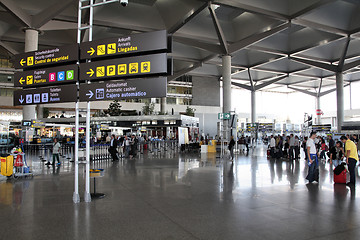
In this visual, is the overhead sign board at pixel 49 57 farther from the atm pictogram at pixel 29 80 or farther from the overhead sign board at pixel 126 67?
the overhead sign board at pixel 126 67

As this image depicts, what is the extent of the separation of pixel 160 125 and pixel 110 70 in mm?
33693

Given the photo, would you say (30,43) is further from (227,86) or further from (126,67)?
(126,67)

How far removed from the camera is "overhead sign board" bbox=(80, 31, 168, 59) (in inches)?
260

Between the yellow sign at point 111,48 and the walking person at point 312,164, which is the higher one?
the yellow sign at point 111,48

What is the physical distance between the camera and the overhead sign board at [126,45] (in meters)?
6.61

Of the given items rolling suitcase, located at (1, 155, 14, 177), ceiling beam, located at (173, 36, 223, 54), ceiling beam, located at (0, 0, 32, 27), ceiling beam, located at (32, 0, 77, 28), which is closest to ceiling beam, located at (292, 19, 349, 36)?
ceiling beam, located at (173, 36, 223, 54)

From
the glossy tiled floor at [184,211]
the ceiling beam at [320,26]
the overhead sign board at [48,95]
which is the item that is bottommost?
the glossy tiled floor at [184,211]

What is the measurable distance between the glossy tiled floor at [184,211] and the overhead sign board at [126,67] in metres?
3.19

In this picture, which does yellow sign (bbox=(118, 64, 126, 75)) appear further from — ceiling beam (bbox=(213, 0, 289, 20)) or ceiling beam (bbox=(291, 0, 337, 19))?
ceiling beam (bbox=(291, 0, 337, 19))

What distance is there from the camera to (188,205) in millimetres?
6508

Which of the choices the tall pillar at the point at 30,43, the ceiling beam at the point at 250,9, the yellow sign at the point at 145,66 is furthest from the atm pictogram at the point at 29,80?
the ceiling beam at the point at 250,9

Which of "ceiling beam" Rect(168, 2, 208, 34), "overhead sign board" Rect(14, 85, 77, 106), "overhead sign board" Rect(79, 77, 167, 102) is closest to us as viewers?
"overhead sign board" Rect(79, 77, 167, 102)

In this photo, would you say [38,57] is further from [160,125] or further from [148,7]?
[160,125]

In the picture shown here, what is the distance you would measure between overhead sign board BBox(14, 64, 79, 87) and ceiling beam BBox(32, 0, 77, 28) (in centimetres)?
1748
